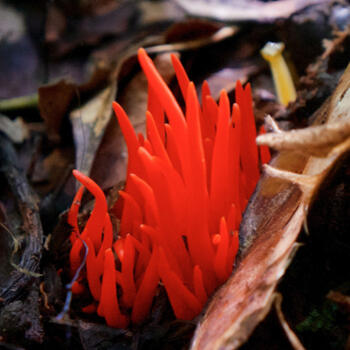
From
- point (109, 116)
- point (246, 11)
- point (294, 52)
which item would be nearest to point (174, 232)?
point (109, 116)

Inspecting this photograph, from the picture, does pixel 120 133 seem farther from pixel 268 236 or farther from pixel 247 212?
pixel 268 236

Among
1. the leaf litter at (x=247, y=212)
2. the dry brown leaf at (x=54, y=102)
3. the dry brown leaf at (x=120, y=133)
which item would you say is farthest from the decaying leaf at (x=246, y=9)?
the dry brown leaf at (x=54, y=102)

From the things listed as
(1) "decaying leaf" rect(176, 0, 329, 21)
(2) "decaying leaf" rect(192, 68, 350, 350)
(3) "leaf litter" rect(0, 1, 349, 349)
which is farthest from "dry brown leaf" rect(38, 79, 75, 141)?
(2) "decaying leaf" rect(192, 68, 350, 350)

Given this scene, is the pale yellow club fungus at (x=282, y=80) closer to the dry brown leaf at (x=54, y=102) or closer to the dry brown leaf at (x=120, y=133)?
the dry brown leaf at (x=120, y=133)

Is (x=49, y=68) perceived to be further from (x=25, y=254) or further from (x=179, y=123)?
(x=179, y=123)

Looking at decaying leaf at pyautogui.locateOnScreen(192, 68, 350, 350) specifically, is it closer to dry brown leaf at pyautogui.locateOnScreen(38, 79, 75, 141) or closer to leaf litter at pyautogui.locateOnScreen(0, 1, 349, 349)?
leaf litter at pyautogui.locateOnScreen(0, 1, 349, 349)

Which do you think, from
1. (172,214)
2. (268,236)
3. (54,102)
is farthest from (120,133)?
(268,236)
